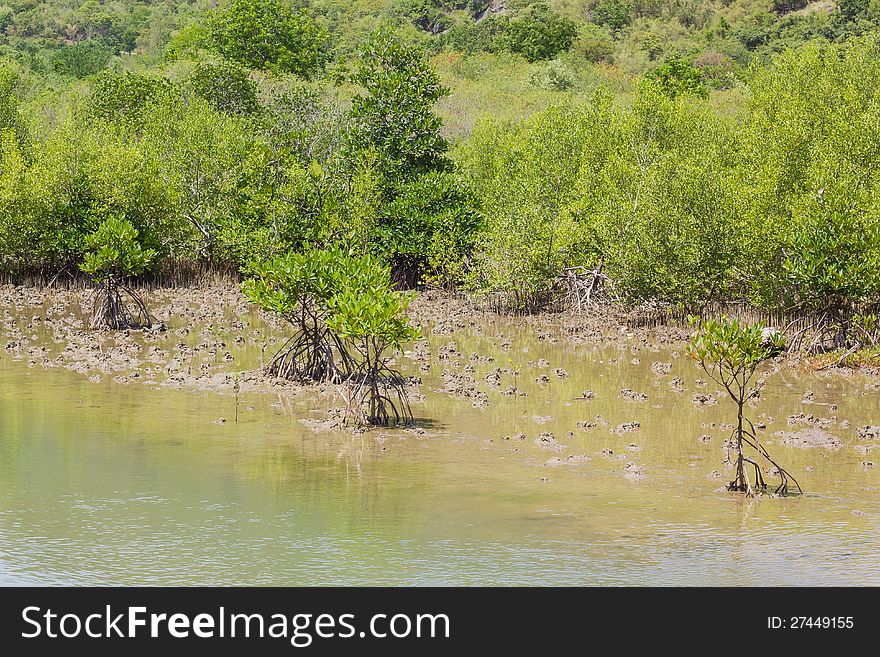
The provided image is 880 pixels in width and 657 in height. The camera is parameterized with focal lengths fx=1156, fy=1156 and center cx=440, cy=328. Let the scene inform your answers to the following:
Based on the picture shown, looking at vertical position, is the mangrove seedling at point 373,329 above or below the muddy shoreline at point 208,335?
above

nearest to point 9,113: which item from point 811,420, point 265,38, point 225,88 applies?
point 225,88

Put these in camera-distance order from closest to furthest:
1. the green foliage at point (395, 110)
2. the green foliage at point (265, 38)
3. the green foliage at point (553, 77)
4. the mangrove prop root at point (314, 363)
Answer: the mangrove prop root at point (314, 363)
the green foliage at point (395, 110)
the green foliage at point (553, 77)
the green foliage at point (265, 38)

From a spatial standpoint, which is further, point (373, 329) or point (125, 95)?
point (125, 95)

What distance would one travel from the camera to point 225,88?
64.0m

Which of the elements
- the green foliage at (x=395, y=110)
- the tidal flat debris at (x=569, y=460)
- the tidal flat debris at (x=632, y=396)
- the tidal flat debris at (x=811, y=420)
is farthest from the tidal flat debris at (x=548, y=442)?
the green foliage at (x=395, y=110)

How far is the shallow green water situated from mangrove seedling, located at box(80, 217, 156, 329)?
28.5 ft

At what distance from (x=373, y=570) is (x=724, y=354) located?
6.06 m

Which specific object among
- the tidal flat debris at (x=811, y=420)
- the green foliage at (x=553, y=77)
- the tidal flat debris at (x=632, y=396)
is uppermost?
the green foliage at (x=553, y=77)

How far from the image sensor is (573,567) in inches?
512

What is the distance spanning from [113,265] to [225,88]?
104 ft

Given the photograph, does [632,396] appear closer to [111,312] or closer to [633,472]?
[633,472]

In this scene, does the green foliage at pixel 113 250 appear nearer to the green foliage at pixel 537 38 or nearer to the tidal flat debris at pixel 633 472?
the tidal flat debris at pixel 633 472

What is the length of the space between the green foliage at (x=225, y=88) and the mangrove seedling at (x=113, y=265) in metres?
28.5

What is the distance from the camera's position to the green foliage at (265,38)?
9400cm
